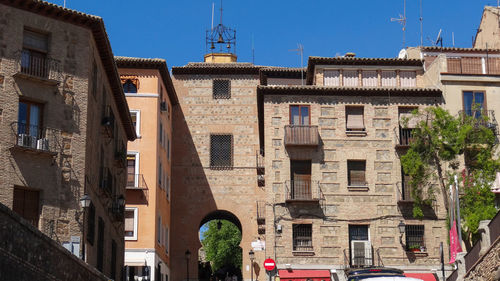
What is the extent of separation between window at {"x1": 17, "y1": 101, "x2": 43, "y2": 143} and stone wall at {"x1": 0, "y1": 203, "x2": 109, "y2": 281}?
6.17 meters

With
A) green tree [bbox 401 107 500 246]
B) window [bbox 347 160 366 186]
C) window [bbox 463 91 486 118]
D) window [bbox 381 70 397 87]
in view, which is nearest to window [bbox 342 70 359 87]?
window [bbox 381 70 397 87]

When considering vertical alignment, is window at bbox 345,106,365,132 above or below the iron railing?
below

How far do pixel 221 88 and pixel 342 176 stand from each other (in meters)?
15.7

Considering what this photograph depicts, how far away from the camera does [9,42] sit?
2723 centimetres

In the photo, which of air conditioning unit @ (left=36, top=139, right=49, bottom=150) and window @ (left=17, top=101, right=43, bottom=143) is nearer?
window @ (left=17, top=101, right=43, bottom=143)

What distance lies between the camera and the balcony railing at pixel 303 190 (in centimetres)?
4266

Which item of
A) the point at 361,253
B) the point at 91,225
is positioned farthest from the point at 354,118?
the point at 91,225

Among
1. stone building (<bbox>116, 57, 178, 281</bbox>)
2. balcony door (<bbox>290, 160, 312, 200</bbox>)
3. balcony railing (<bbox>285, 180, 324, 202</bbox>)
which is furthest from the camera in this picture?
stone building (<bbox>116, 57, 178, 281</bbox>)

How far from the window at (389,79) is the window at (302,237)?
29.1 ft

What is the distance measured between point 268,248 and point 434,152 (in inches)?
364

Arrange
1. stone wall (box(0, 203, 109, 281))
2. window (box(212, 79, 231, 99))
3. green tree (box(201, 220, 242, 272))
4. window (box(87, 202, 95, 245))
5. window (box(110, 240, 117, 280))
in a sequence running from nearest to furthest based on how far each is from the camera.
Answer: stone wall (box(0, 203, 109, 281)) → window (box(87, 202, 95, 245)) → window (box(110, 240, 117, 280)) → window (box(212, 79, 231, 99)) → green tree (box(201, 220, 242, 272))

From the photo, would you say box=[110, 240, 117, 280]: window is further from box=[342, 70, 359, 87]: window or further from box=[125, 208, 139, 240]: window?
box=[342, 70, 359, 87]: window

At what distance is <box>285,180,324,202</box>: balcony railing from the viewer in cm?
4266

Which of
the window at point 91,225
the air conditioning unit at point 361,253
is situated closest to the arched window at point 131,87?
the air conditioning unit at point 361,253
